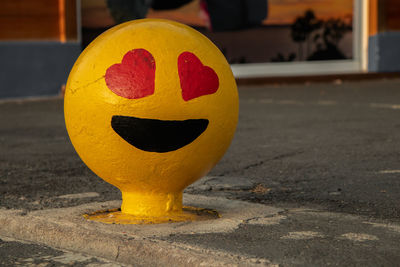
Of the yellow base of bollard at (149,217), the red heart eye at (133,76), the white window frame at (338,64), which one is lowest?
the yellow base of bollard at (149,217)

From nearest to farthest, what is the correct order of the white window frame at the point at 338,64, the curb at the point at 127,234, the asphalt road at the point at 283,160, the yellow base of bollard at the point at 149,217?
the curb at the point at 127,234 < the yellow base of bollard at the point at 149,217 < the asphalt road at the point at 283,160 < the white window frame at the point at 338,64

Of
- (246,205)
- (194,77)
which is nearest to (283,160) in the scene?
(246,205)

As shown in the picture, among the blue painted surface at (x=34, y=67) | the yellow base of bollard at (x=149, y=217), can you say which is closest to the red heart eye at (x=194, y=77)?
the yellow base of bollard at (x=149, y=217)

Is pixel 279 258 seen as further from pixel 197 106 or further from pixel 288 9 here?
pixel 288 9

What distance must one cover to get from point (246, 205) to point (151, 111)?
0.90 metres

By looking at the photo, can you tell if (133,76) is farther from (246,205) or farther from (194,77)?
(246,205)

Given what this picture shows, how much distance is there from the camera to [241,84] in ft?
49.7

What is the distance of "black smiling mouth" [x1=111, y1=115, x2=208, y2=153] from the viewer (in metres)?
3.96

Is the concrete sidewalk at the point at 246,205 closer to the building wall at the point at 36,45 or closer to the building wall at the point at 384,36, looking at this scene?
the building wall at the point at 36,45

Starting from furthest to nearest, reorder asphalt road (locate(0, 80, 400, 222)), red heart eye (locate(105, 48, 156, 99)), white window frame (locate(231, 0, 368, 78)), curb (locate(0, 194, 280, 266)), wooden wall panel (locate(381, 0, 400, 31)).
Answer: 1. wooden wall panel (locate(381, 0, 400, 31))
2. white window frame (locate(231, 0, 368, 78))
3. asphalt road (locate(0, 80, 400, 222))
4. red heart eye (locate(105, 48, 156, 99))
5. curb (locate(0, 194, 280, 266))

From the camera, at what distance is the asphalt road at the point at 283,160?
4.75 meters

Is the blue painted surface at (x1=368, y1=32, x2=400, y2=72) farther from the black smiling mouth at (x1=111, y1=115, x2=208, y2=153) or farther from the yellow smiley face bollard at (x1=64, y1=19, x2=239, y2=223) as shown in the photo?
the black smiling mouth at (x1=111, y1=115, x2=208, y2=153)

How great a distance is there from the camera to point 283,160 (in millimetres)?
6188

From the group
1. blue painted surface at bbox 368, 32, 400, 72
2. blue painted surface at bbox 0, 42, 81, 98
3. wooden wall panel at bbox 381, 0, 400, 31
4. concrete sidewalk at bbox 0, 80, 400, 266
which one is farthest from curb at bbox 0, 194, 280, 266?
wooden wall panel at bbox 381, 0, 400, 31
